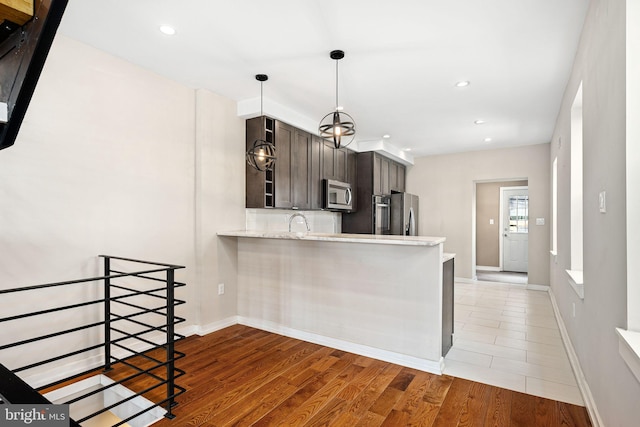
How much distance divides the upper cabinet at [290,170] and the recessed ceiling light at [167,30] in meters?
1.47

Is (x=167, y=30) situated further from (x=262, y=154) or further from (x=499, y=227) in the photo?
(x=499, y=227)

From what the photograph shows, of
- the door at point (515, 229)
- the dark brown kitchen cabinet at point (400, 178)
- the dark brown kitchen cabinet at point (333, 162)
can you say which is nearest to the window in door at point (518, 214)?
the door at point (515, 229)

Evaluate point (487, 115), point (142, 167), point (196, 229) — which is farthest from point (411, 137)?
point (142, 167)

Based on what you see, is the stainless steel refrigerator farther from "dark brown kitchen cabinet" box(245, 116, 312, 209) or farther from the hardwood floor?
the hardwood floor

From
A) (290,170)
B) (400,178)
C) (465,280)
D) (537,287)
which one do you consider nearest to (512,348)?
(290,170)

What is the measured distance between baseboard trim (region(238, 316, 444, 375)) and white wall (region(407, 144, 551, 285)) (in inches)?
171

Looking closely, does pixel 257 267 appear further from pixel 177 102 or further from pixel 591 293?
pixel 591 293

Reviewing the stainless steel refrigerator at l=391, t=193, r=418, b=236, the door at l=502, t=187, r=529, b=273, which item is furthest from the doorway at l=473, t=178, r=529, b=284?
the stainless steel refrigerator at l=391, t=193, r=418, b=236

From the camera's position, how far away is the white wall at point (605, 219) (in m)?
1.48

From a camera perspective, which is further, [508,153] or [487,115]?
[508,153]

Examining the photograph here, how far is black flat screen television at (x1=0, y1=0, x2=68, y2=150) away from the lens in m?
0.70

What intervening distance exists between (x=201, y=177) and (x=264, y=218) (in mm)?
1048

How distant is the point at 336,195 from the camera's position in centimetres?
520

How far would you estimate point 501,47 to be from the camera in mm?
2713
